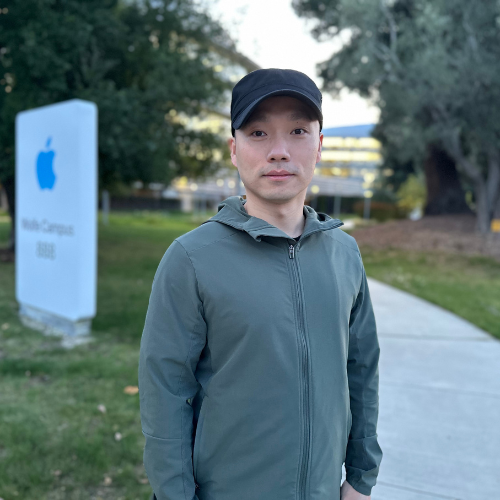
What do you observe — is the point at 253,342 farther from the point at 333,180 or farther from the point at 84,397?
the point at 333,180

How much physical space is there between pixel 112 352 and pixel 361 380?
12.9 feet

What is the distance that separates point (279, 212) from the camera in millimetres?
1554

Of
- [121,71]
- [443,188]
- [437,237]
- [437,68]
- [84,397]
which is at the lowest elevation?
[84,397]

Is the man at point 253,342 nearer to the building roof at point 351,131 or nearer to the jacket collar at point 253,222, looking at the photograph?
the jacket collar at point 253,222

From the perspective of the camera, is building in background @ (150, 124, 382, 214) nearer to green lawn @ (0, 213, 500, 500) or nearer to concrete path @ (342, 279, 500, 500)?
green lawn @ (0, 213, 500, 500)

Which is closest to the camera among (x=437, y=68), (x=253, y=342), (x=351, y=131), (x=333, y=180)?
(x=253, y=342)

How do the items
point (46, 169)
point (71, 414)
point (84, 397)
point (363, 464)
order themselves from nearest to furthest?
point (363, 464) < point (71, 414) < point (84, 397) < point (46, 169)

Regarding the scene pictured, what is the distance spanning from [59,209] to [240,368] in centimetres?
481

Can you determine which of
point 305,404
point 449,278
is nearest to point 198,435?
point 305,404

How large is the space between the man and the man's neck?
0.04 feet

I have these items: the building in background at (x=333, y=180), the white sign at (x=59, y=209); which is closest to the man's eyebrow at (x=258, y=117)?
the white sign at (x=59, y=209)

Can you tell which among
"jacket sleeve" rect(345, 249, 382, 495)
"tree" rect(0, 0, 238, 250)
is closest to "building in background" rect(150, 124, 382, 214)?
"tree" rect(0, 0, 238, 250)

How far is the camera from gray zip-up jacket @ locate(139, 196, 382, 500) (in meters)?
1.39

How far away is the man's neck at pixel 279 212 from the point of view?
155 cm
